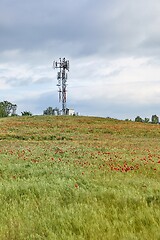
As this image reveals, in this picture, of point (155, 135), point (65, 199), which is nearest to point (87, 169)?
point (65, 199)

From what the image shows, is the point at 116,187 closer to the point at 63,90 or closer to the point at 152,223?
the point at 152,223

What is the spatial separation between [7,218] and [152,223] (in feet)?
7.88

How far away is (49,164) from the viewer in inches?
475

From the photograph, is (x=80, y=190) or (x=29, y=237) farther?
(x=80, y=190)

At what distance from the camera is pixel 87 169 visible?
10.8 m

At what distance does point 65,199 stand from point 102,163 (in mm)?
5785

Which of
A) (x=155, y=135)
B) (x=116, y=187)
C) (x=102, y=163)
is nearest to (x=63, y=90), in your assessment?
(x=155, y=135)

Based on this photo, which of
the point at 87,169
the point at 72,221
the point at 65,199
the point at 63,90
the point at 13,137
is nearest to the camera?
the point at 72,221

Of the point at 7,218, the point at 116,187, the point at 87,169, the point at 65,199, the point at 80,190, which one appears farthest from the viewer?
the point at 87,169

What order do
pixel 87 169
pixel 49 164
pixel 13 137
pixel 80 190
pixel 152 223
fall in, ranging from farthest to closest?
pixel 13 137 → pixel 49 164 → pixel 87 169 → pixel 80 190 → pixel 152 223

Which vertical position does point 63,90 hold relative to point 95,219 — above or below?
above

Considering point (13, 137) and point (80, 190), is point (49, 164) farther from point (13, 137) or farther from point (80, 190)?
point (13, 137)

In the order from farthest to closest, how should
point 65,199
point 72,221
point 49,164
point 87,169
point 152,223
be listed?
point 49,164 < point 87,169 < point 65,199 < point 72,221 < point 152,223

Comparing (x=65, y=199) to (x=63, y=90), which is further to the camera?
(x=63, y=90)
